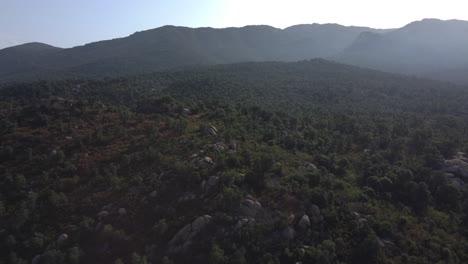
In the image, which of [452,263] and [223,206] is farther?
[223,206]

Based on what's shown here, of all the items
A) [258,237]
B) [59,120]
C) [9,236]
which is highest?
[59,120]

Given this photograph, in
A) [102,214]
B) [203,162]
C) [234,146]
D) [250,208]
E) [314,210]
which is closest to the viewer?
[102,214]

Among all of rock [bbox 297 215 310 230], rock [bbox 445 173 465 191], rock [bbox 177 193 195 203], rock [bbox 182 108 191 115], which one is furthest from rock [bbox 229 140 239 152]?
rock [bbox 445 173 465 191]

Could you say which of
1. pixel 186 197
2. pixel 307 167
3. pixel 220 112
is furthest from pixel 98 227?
pixel 220 112

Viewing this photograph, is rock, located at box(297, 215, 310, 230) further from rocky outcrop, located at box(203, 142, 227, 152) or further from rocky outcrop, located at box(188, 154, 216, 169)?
rocky outcrop, located at box(203, 142, 227, 152)

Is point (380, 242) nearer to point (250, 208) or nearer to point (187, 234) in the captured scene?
point (250, 208)

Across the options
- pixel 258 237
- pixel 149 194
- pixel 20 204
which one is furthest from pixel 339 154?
pixel 20 204

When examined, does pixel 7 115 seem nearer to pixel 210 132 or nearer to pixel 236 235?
pixel 210 132
